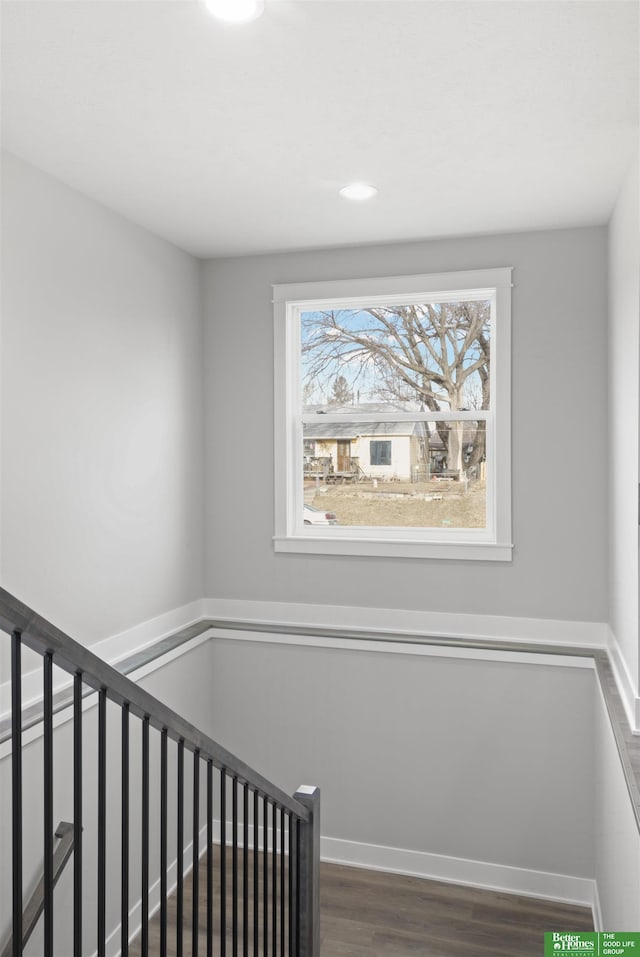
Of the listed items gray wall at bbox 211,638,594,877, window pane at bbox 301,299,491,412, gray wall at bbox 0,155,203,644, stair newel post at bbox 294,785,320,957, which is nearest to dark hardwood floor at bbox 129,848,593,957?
gray wall at bbox 211,638,594,877

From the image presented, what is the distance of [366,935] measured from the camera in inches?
119

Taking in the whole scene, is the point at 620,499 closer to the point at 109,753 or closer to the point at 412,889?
the point at 412,889

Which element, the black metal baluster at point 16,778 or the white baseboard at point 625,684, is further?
the white baseboard at point 625,684

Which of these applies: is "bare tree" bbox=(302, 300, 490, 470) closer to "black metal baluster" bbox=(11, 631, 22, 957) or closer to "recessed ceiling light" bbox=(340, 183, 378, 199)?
"recessed ceiling light" bbox=(340, 183, 378, 199)

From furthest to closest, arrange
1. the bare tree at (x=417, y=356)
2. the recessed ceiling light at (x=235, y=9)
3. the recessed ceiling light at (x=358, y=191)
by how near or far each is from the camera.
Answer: the bare tree at (x=417, y=356)
the recessed ceiling light at (x=358, y=191)
the recessed ceiling light at (x=235, y=9)

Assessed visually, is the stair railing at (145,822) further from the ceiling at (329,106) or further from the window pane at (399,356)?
the window pane at (399,356)

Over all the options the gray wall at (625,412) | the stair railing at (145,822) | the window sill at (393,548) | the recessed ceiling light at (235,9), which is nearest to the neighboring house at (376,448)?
the window sill at (393,548)

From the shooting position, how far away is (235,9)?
1.68 meters

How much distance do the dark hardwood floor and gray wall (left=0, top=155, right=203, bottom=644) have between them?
1.50m

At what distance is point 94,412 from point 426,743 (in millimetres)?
2198

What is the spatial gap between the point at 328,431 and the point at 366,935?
7.69 ft

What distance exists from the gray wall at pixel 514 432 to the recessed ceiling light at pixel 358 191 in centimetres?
71

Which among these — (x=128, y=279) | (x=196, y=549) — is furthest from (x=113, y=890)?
(x=128, y=279)

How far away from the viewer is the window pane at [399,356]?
3592 millimetres
